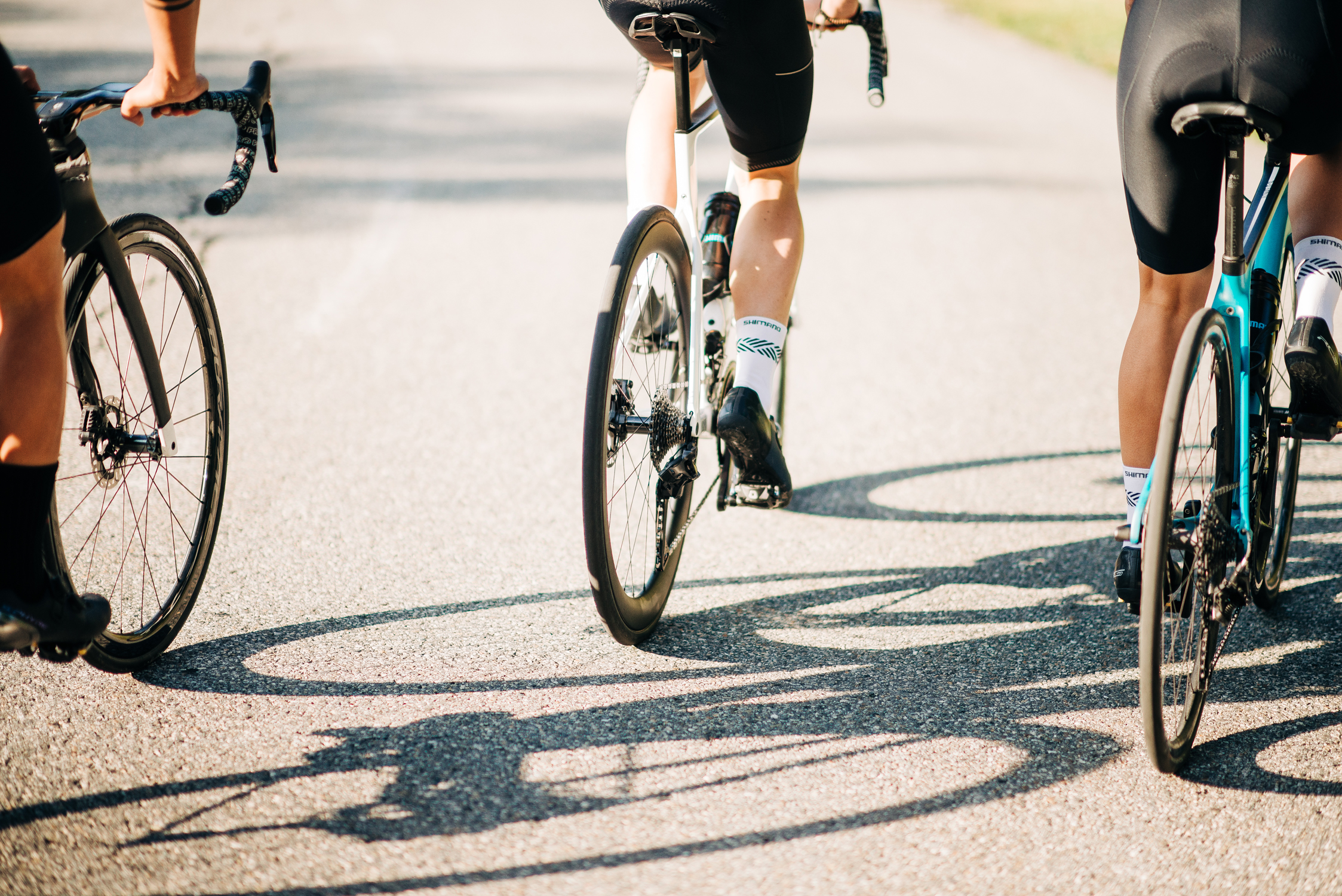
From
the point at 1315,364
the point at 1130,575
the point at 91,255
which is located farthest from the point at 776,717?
the point at 91,255

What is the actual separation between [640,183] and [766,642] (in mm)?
1325

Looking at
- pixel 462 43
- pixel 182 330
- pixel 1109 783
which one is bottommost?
pixel 1109 783

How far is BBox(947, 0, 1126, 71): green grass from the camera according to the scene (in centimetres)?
1382

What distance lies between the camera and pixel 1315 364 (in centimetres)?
255

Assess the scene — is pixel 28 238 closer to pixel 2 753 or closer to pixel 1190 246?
pixel 2 753

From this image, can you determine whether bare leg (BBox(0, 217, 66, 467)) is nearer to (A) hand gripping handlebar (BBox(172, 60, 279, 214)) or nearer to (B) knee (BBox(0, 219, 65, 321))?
(B) knee (BBox(0, 219, 65, 321))

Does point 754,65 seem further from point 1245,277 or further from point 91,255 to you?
point 91,255

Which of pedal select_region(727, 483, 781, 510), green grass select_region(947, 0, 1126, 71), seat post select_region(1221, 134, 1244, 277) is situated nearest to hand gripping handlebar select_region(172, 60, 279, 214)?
pedal select_region(727, 483, 781, 510)

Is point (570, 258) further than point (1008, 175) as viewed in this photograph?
No

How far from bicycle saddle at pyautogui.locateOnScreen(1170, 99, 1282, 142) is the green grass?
1135 centimetres

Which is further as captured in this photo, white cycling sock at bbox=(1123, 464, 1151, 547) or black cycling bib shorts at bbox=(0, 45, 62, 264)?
white cycling sock at bbox=(1123, 464, 1151, 547)

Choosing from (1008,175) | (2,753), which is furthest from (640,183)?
(1008,175)

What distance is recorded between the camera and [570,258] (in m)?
6.67

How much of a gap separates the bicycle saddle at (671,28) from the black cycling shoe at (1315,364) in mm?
1536
